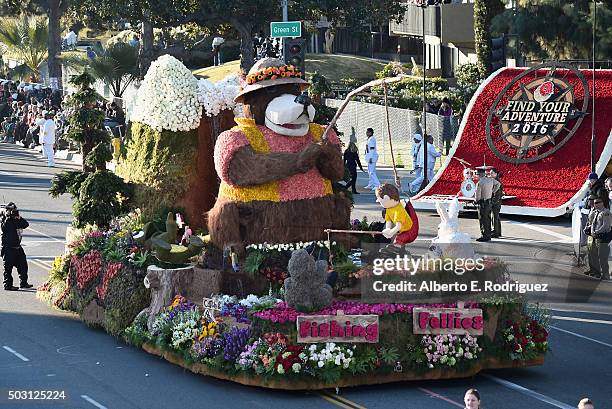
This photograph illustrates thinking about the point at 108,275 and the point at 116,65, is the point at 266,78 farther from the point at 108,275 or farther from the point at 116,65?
the point at 116,65

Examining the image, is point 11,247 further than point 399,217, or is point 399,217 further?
point 11,247

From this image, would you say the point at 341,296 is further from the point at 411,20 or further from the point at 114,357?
the point at 411,20

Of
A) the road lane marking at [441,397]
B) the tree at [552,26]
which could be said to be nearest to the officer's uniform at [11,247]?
the road lane marking at [441,397]

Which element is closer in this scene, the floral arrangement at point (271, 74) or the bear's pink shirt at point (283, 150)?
the bear's pink shirt at point (283, 150)

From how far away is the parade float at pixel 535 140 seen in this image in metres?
28.4

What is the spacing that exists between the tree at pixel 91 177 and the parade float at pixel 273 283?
0.25 metres

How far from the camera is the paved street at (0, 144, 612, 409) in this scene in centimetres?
1475

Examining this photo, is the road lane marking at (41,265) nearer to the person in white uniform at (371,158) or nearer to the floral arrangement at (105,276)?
the floral arrangement at (105,276)

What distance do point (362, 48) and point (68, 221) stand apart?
40.7 m

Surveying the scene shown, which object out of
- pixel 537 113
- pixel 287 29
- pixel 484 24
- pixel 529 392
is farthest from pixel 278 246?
pixel 484 24

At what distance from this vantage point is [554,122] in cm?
2917

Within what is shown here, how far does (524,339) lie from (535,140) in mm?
14175

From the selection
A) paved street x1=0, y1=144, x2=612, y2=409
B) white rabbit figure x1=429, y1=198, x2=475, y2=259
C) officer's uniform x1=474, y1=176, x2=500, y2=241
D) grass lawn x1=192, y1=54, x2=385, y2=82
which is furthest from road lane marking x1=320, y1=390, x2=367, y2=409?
grass lawn x1=192, y1=54, x2=385, y2=82

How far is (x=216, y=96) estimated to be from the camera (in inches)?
731
